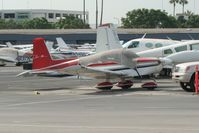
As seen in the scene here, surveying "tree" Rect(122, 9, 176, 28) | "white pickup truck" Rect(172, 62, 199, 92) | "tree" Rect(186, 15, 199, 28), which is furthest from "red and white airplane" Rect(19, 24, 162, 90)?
"tree" Rect(186, 15, 199, 28)

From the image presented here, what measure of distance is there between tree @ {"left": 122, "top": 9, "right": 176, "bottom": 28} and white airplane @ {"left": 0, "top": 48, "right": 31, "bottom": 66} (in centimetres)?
8254

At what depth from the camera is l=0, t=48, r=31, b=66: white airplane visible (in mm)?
57031

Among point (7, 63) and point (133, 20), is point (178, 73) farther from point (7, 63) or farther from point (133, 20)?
point (133, 20)

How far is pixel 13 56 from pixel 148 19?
86.2 meters

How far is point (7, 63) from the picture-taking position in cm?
6400

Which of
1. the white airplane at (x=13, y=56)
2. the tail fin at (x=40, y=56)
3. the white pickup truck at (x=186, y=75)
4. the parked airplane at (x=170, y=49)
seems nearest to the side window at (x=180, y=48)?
the parked airplane at (x=170, y=49)

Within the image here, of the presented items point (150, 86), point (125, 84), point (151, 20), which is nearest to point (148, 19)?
point (151, 20)

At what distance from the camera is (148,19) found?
141 m

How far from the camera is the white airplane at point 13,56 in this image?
57.0m

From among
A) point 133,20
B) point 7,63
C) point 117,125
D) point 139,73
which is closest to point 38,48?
point 139,73

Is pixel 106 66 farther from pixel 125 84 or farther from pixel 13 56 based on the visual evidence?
pixel 13 56

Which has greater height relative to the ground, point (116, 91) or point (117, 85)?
point (117, 85)

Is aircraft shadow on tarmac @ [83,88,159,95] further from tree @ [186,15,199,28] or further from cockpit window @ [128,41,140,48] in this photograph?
tree @ [186,15,199,28]

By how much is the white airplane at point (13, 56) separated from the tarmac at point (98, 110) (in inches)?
1167
